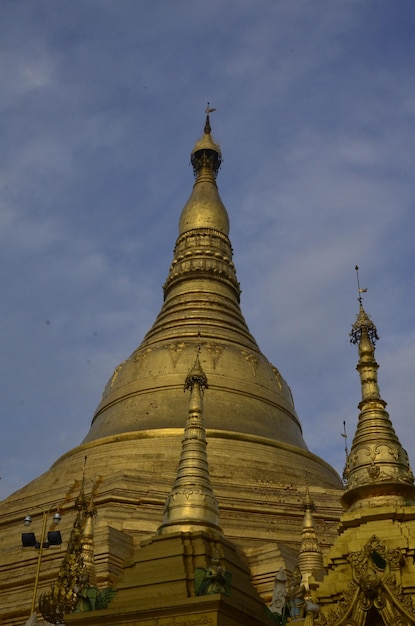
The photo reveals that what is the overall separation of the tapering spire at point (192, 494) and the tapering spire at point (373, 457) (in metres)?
2.35

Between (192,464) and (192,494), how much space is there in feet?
A: 2.14

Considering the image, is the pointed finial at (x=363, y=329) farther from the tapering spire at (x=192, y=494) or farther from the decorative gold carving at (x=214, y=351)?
the decorative gold carving at (x=214, y=351)

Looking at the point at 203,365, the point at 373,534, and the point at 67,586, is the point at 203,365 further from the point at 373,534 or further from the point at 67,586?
the point at 373,534

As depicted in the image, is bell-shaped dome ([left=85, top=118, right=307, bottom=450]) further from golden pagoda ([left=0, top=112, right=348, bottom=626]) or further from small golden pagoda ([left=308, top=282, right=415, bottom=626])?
small golden pagoda ([left=308, top=282, right=415, bottom=626])

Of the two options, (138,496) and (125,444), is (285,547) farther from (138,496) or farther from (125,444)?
(125,444)

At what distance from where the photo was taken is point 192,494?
1231cm

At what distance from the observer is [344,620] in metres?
8.73

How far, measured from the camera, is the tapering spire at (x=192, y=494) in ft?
39.2

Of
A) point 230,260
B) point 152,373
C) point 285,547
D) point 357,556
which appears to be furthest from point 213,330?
point 357,556

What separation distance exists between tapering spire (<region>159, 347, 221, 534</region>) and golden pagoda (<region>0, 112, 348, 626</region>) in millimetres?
20

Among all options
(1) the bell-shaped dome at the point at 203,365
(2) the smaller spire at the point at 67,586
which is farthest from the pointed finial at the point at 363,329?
(1) the bell-shaped dome at the point at 203,365

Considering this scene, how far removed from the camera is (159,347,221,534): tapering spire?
39.2 ft

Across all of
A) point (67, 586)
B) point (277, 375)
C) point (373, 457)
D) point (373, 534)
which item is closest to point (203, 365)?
point (277, 375)

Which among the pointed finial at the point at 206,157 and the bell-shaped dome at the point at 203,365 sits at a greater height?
the pointed finial at the point at 206,157
